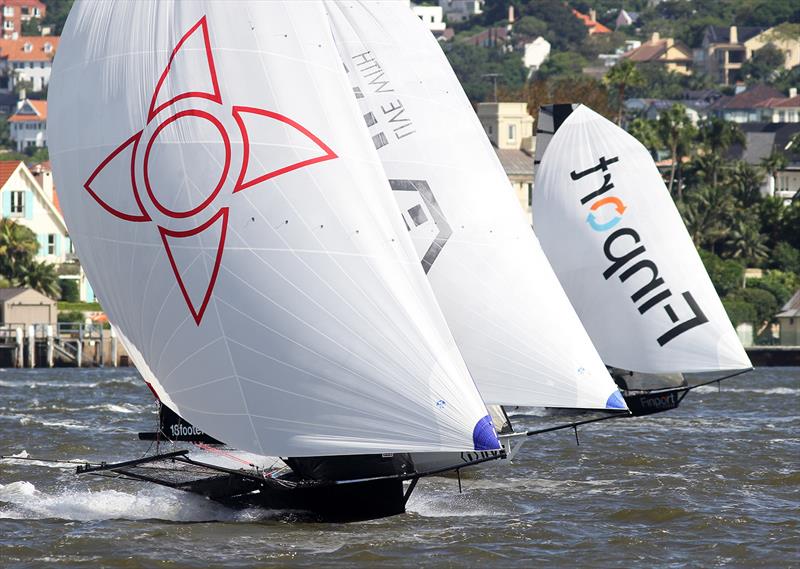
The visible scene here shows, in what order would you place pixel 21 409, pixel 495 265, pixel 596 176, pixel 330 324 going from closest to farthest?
1. pixel 330 324
2. pixel 495 265
3. pixel 596 176
4. pixel 21 409

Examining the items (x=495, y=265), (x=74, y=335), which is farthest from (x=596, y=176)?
(x=74, y=335)

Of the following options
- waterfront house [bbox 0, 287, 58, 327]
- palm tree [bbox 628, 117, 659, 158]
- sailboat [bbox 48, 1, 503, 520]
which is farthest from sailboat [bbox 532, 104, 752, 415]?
palm tree [bbox 628, 117, 659, 158]

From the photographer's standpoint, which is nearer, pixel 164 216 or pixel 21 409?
pixel 164 216

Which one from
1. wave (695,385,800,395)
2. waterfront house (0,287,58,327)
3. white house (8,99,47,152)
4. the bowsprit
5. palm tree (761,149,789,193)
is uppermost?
white house (8,99,47,152)

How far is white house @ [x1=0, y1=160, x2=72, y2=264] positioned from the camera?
8238 centimetres

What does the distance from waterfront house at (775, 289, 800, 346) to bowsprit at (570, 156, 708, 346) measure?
43282 mm

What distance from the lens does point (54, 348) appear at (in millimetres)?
66875

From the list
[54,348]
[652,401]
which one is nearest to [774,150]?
[54,348]

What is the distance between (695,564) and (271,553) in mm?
4204

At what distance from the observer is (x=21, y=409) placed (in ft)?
135

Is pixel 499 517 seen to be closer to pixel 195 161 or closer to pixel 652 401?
pixel 195 161

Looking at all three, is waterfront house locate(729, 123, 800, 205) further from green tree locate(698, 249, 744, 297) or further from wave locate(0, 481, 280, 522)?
wave locate(0, 481, 280, 522)

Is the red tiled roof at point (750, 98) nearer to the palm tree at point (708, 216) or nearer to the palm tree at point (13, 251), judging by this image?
the palm tree at point (708, 216)

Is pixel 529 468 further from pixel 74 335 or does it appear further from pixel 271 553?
pixel 74 335
